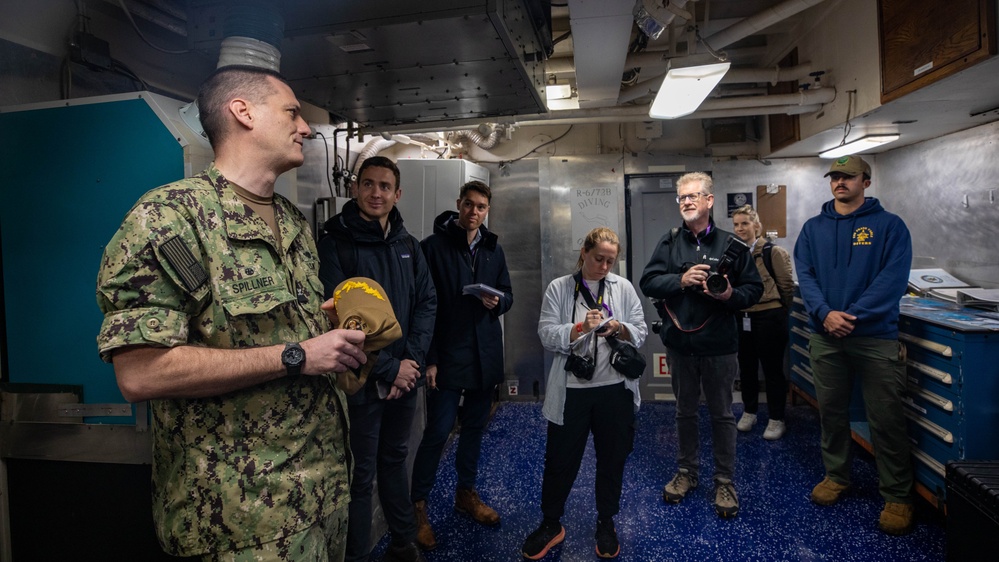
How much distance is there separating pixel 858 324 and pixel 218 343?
8.96 feet

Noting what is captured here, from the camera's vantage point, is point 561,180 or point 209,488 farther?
point 561,180


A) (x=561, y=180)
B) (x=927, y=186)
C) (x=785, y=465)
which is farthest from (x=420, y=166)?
(x=927, y=186)

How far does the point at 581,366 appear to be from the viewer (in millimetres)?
2072

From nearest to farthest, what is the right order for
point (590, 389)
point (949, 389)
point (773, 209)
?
point (590, 389) < point (949, 389) < point (773, 209)

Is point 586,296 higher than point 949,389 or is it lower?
higher

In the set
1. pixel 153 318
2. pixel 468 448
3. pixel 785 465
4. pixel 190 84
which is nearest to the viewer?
pixel 153 318

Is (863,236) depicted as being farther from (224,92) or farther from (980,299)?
(224,92)

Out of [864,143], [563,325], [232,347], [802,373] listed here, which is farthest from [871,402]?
[232,347]

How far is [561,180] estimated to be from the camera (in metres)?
4.55

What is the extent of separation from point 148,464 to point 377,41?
1.53 m

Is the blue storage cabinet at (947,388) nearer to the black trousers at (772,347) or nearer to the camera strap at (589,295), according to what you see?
the black trousers at (772,347)

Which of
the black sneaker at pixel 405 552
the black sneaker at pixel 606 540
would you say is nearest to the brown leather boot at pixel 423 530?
the black sneaker at pixel 405 552

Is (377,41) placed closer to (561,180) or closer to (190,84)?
(190,84)

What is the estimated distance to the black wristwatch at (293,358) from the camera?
1050 millimetres
